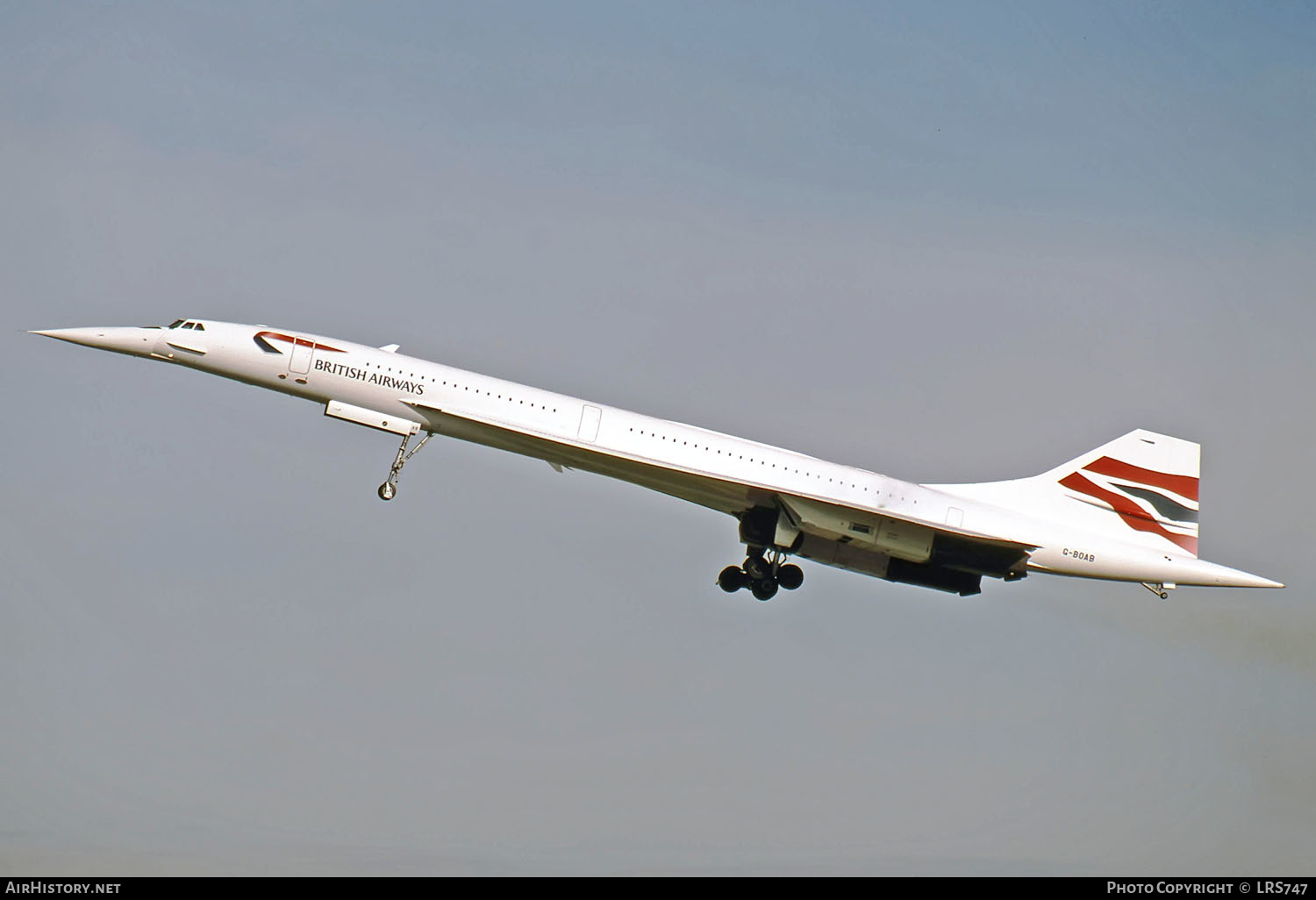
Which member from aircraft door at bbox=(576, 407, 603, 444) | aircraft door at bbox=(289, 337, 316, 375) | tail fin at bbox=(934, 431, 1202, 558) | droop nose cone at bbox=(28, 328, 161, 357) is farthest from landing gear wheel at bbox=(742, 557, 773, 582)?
droop nose cone at bbox=(28, 328, 161, 357)

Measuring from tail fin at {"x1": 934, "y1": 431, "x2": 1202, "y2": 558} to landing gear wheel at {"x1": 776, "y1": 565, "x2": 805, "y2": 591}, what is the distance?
271cm

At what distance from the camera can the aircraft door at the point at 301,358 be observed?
2400cm

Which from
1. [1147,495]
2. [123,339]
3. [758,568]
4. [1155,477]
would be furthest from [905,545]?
[123,339]

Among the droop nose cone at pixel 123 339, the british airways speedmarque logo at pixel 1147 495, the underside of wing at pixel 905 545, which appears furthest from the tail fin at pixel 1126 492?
the droop nose cone at pixel 123 339

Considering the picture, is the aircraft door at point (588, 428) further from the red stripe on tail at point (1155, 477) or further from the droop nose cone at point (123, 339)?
the red stripe on tail at point (1155, 477)

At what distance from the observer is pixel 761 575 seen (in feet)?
87.1

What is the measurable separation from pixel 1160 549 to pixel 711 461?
736 centimetres

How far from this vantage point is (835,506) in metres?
25.0

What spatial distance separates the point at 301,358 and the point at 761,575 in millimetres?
7996

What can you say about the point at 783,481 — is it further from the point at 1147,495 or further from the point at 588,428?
the point at 1147,495

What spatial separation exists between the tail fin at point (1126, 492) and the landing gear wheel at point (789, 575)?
2.71m
